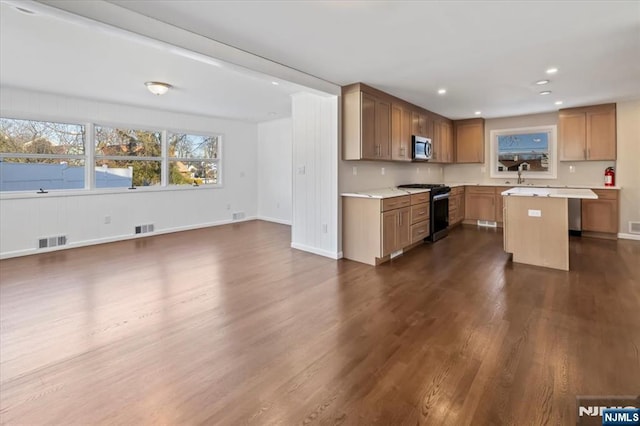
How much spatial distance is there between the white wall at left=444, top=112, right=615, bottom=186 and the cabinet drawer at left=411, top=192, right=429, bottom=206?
297cm

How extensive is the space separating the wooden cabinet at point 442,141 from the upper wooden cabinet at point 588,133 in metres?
2.02

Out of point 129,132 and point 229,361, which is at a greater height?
point 129,132

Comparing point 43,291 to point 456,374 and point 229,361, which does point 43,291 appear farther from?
point 456,374

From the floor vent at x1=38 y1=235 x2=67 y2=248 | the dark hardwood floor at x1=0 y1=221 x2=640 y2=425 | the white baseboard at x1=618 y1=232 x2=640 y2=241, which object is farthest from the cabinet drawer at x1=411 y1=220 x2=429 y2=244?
the floor vent at x1=38 y1=235 x2=67 y2=248

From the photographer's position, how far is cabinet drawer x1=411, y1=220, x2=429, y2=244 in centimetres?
500

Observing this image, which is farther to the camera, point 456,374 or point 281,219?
point 281,219

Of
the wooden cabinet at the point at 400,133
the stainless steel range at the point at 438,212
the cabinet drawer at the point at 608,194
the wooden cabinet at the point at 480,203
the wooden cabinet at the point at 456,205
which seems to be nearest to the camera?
the wooden cabinet at the point at 400,133

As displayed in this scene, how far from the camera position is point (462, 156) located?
296 inches

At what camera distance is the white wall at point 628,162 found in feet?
18.3

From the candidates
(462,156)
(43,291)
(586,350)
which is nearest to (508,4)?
(586,350)

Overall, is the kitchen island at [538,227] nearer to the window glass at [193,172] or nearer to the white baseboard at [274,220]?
the white baseboard at [274,220]

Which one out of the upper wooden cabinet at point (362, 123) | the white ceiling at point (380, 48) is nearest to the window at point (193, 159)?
the white ceiling at point (380, 48)

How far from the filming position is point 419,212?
519 centimetres

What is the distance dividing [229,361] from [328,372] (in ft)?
2.16
